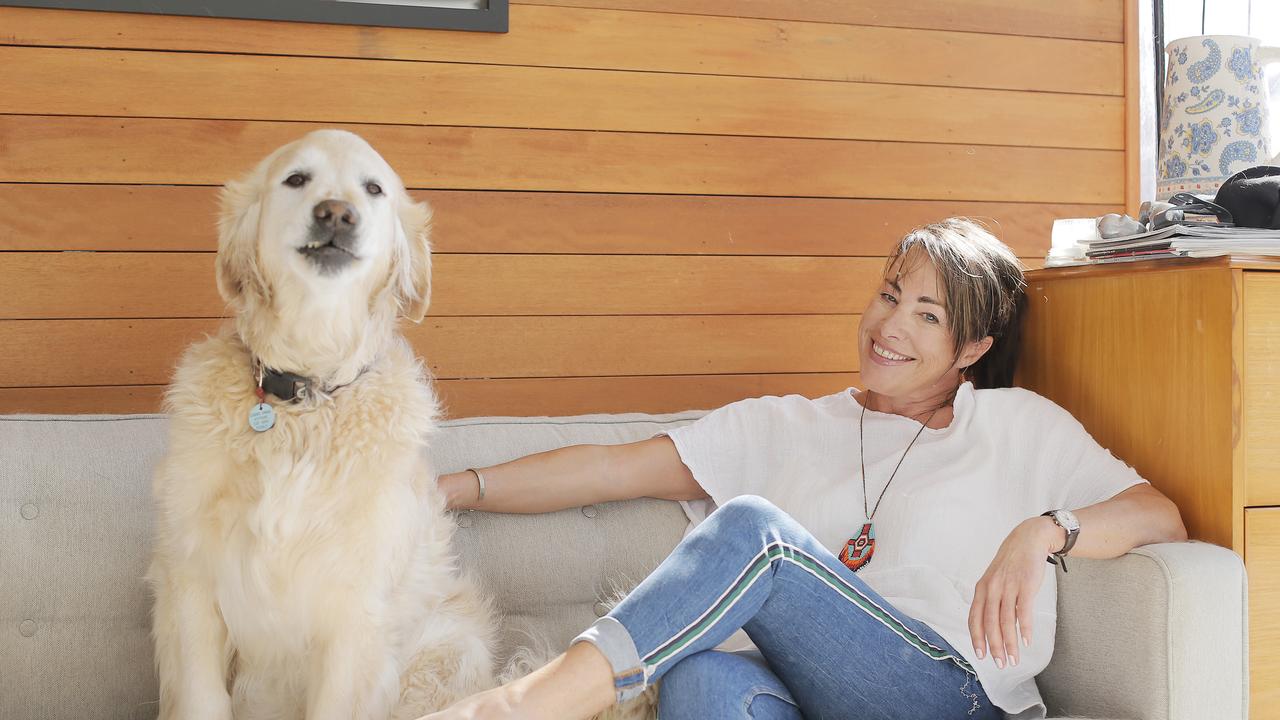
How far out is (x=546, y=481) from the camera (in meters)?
1.85

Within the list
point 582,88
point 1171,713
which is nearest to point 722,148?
point 582,88

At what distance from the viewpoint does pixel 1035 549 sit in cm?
139

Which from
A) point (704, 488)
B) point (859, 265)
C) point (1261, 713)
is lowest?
point (1261, 713)

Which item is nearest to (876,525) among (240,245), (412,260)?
(412,260)

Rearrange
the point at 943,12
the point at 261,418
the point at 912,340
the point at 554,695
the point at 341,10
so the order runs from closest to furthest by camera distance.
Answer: the point at 554,695, the point at 261,418, the point at 912,340, the point at 341,10, the point at 943,12

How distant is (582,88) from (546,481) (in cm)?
86

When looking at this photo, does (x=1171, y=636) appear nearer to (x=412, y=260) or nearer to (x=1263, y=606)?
(x=1263, y=606)

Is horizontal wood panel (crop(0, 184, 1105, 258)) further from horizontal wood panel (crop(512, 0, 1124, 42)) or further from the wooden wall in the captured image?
horizontal wood panel (crop(512, 0, 1124, 42))

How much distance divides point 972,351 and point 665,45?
933 millimetres

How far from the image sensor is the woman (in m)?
1.36

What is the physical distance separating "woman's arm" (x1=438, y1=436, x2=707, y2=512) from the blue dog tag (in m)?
0.45

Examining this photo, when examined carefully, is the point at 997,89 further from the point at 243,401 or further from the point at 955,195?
the point at 243,401

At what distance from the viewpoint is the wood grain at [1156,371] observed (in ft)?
5.00

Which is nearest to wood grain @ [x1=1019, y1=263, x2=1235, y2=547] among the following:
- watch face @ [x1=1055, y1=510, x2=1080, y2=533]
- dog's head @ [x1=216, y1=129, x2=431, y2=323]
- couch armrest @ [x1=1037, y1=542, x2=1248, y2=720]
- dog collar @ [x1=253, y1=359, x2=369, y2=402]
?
couch armrest @ [x1=1037, y1=542, x2=1248, y2=720]
